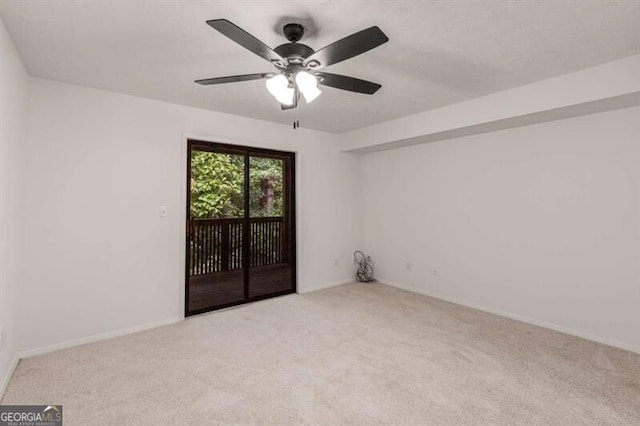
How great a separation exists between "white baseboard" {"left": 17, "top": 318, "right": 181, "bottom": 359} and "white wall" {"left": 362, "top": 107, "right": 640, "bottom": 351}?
334cm

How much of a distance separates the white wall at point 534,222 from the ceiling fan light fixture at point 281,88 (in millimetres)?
2768

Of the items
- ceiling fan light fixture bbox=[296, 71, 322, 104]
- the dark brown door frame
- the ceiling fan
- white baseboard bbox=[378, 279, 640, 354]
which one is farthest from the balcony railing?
ceiling fan light fixture bbox=[296, 71, 322, 104]

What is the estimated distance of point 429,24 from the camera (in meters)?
1.90

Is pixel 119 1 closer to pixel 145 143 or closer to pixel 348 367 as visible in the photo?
pixel 145 143

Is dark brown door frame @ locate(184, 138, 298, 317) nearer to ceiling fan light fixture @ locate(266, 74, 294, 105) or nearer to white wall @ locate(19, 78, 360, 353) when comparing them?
white wall @ locate(19, 78, 360, 353)

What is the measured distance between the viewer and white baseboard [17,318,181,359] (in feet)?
8.55

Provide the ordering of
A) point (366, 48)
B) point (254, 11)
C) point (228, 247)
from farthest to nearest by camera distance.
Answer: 1. point (228, 247)
2. point (254, 11)
3. point (366, 48)

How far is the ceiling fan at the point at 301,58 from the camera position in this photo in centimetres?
152

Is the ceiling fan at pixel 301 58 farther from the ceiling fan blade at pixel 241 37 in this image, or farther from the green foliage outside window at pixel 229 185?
the green foliage outside window at pixel 229 185

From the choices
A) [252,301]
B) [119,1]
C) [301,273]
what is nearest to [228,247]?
[252,301]

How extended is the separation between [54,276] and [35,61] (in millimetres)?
1793

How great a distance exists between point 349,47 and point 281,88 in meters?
0.53

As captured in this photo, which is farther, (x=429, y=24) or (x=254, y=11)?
(x=429, y=24)

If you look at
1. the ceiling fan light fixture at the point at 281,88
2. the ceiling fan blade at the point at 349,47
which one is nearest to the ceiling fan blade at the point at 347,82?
→ the ceiling fan blade at the point at 349,47
